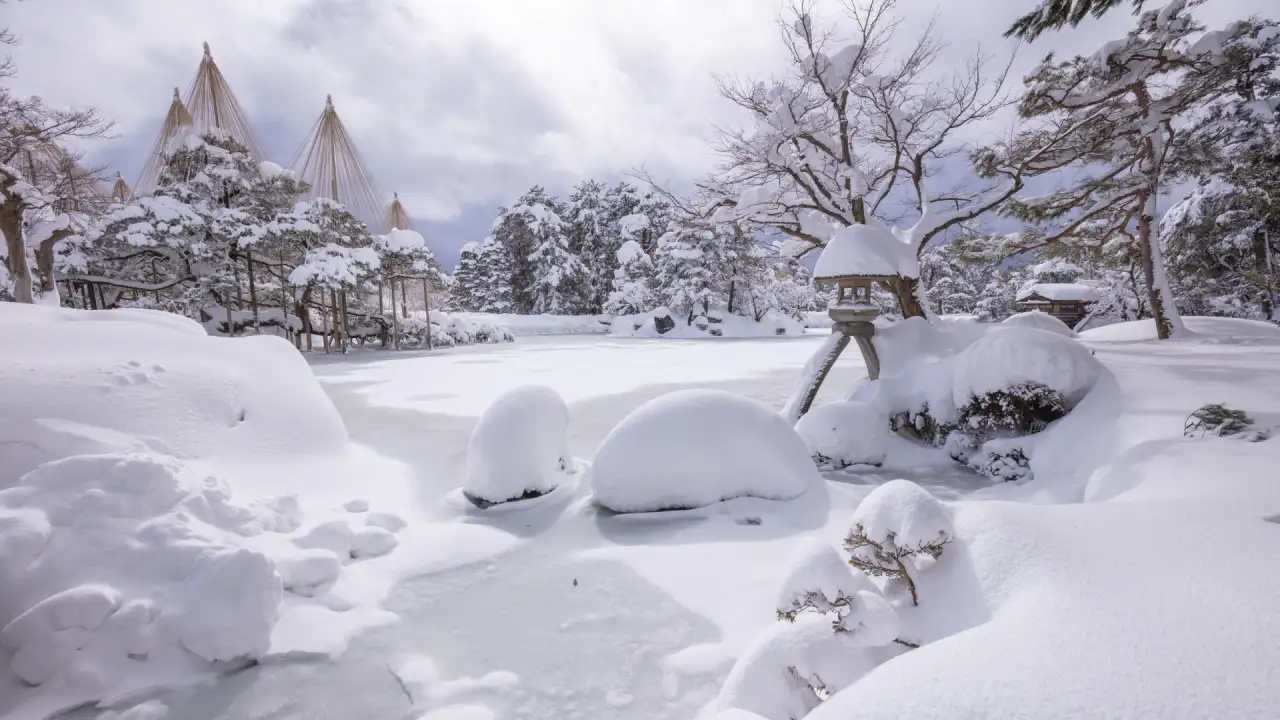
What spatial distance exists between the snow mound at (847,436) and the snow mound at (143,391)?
548 cm

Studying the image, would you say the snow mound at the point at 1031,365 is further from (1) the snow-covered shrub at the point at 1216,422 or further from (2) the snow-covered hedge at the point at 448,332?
(2) the snow-covered hedge at the point at 448,332

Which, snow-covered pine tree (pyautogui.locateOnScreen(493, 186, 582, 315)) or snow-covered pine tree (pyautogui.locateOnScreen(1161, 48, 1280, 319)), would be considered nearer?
snow-covered pine tree (pyautogui.locateOnScreen(1161, 48, 1280, 319))

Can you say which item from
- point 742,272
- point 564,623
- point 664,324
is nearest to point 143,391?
point 564,623

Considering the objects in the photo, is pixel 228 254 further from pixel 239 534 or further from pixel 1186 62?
pixel 1186 62

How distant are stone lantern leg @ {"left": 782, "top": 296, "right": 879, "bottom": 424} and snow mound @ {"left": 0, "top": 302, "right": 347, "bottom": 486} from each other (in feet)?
19.5

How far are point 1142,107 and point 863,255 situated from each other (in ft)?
24.5

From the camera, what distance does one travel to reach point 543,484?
5.16 m

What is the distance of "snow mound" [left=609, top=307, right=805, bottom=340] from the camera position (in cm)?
3008

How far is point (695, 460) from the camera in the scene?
4.75 m

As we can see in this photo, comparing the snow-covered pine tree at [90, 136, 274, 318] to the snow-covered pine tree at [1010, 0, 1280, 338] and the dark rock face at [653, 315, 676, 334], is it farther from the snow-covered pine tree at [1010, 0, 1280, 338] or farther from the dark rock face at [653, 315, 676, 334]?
the snow-covered pine tree at [1010, 0, 1280, 338]

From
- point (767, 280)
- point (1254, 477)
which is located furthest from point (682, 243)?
point (1254, 477)

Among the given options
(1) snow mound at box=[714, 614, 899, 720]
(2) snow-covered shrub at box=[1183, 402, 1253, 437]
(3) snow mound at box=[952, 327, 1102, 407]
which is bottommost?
(1) snow mound at box=[714, 614, 899, 720]

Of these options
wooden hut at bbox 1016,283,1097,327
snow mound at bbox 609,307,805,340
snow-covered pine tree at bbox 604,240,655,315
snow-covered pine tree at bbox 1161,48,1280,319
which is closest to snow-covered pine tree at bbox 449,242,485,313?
snow-covered pine tree at bbox 604,240,655,315

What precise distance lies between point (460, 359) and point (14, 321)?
12.8m
